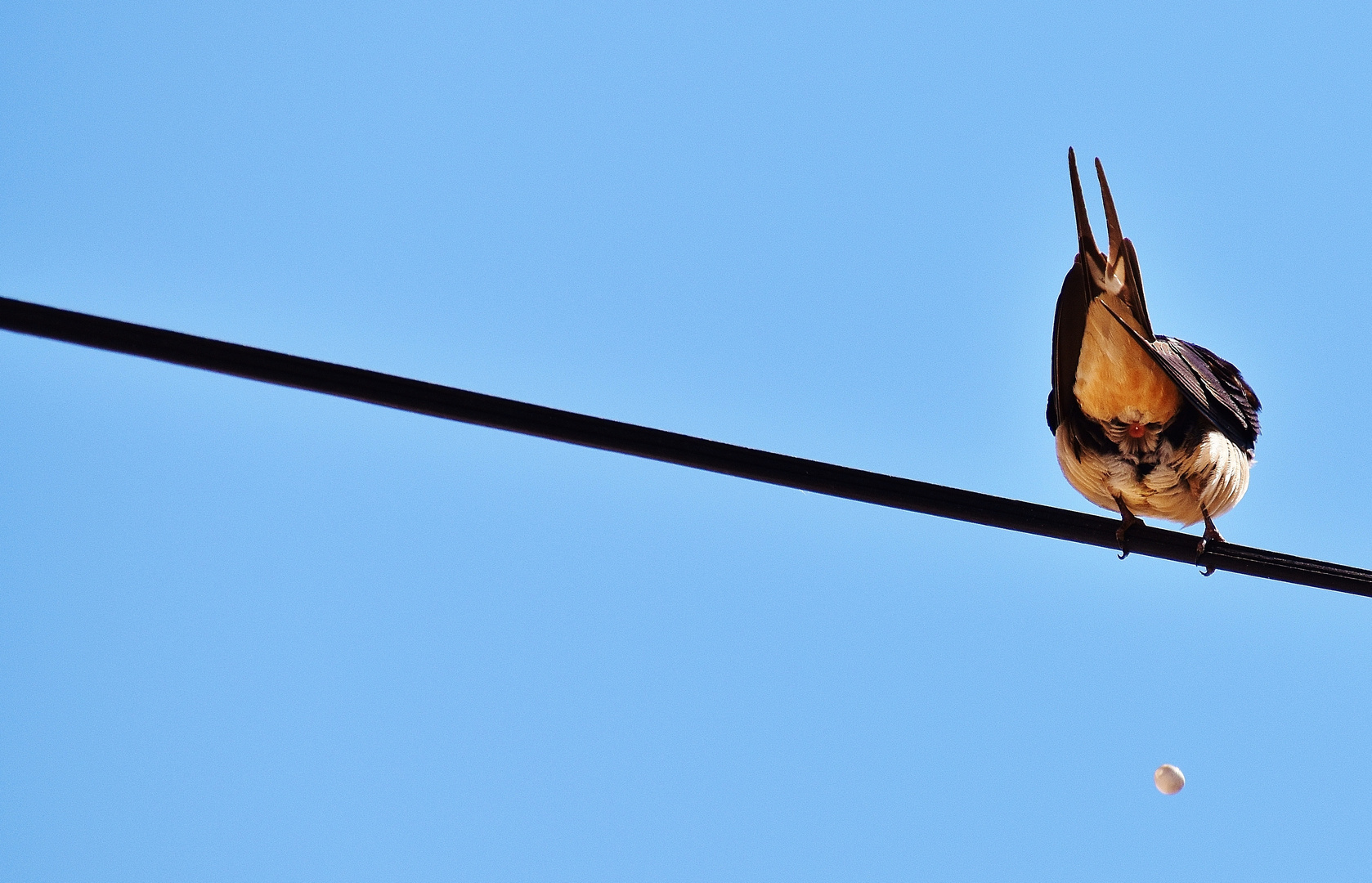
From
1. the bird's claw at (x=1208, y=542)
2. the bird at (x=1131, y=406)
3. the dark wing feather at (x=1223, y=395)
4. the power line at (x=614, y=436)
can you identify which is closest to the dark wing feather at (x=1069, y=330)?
the bird at (x=1131, y=406)

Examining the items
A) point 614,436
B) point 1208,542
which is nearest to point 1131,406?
point 1208,542

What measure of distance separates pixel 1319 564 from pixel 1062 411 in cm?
248

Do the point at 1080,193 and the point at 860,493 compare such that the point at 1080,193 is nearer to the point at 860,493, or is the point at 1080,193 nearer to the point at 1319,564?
the point at 1319,564

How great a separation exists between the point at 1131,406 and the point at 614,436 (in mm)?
3823

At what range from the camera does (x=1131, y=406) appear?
5973mm

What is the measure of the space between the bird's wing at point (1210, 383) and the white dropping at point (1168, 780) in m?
1.78

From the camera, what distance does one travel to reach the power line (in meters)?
2.70

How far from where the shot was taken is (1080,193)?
5535 millimetres

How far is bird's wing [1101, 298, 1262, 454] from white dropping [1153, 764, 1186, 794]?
1781mm

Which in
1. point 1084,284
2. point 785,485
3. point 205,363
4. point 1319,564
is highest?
point 1084,284

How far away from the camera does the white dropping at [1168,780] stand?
5.48 meters

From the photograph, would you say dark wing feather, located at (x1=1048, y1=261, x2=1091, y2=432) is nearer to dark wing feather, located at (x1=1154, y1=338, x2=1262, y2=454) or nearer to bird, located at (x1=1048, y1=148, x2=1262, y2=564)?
bird, located at (x1=1048, y1=148, x2=1262, y2=564)

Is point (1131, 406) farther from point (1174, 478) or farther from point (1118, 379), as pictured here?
point (1174, 478)

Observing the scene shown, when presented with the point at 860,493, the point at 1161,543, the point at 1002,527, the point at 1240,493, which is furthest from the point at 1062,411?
the point at 860,493
